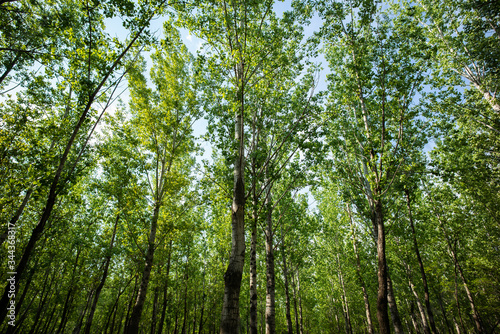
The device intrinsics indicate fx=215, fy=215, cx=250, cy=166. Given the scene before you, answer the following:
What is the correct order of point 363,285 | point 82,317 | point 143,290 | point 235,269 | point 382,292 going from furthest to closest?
1. point 82,317
2. point 363,285
3. point 143,290
4. point 382,292
5. point 235,269

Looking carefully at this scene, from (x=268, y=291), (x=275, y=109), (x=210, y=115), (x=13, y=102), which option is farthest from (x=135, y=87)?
(x=268, y=291)

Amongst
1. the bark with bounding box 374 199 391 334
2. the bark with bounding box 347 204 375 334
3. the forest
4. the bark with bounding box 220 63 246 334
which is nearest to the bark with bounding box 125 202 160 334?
the forest

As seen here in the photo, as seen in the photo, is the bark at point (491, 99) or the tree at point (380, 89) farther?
the bark at point (491, 99)

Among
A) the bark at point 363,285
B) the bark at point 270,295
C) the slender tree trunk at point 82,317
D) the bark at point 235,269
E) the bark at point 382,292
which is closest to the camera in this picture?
the bark at point 235,269

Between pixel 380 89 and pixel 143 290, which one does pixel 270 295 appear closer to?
pixel 143 290

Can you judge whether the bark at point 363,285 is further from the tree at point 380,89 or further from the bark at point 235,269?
the bark at point 235,269

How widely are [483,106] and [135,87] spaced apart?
21.5m

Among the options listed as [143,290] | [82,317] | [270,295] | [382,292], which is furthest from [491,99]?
[82,317]

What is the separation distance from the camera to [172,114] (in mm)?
12391

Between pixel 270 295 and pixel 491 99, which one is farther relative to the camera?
pixel 491 99

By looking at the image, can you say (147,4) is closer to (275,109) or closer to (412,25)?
(275,109)

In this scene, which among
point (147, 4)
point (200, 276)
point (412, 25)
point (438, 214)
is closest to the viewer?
point (147, 4)

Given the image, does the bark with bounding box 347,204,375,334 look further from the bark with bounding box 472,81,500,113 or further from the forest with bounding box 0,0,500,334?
the bark with bounding box 472,81,500,113

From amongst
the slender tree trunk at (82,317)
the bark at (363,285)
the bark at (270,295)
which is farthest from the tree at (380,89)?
the slender tree trunk at (82,317)
